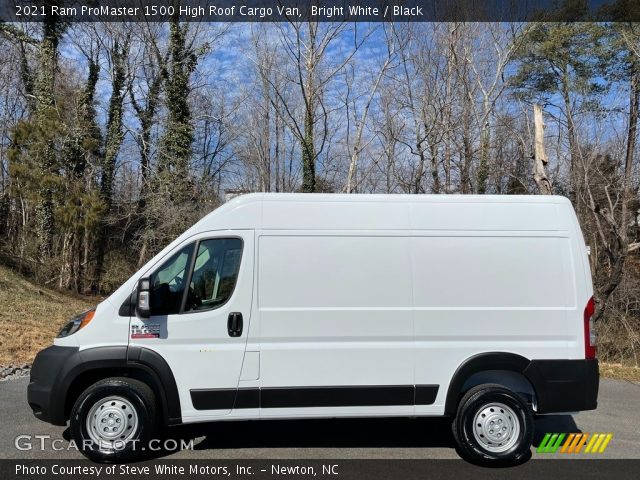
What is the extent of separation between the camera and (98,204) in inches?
762

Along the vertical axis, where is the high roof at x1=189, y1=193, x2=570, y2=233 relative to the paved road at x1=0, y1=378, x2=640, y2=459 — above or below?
above

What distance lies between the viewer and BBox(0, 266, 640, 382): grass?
9633 mm

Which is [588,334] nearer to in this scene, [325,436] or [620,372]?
[325,436]

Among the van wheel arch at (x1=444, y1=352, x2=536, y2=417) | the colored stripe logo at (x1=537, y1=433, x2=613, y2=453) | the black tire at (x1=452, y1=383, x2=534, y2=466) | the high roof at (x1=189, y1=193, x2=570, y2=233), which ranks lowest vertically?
the colored stripe logo at (x1=537, y1=433, x2=613, y2=453)

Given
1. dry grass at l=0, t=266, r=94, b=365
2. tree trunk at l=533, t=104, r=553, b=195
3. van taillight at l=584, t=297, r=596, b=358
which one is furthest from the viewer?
tree trunk at l=533, t=104, r=553, b=195

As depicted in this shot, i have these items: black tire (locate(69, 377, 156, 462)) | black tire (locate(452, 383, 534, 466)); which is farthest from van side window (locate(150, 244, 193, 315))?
black tire (locate(452, 383, 534, 466))

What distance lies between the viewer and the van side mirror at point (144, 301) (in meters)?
4.58

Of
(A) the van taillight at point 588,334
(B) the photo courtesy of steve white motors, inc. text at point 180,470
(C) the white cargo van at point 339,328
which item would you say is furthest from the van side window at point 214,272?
(A) the van taillight at point 588,334

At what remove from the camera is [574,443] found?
536 cm

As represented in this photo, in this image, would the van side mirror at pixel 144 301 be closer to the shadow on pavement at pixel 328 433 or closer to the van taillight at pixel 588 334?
the shadow on pavement at pixel 328 433

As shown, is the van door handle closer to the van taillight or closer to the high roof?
the high roof

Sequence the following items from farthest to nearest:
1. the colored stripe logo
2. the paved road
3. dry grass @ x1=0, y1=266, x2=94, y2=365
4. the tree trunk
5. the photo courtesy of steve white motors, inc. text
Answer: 1. the tree trunk
2. dry grass @ x1=0, y1=266, x2=94, y2=365
3. the colored stripe logo
4. the paved road
5. the photo courtesy of steve white motors, inc. text

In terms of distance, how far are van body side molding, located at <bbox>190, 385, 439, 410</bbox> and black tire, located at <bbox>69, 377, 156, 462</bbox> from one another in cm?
43

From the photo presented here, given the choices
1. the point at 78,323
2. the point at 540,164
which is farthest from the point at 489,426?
the point at 540,164
